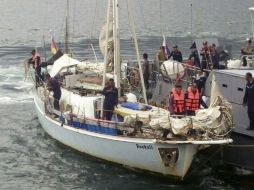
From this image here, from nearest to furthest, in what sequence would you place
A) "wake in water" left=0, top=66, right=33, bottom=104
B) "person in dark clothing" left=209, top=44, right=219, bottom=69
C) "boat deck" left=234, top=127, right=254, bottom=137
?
1. "boat deck" left=234, top=127, right=254, bottom=137
2. "person in dark clothing" left=209, top=44, right=219, bottom=69
3. "wake in water" left=0, top=66, right=33, bottom=104

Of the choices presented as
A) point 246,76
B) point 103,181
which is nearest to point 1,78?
point 103,181

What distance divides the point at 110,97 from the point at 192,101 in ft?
11.2

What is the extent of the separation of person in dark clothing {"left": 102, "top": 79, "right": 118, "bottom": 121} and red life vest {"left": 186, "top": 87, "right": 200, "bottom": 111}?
3050 mm

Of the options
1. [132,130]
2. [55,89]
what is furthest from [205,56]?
[55,89]

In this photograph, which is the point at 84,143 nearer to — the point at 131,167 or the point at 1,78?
the point at 131,167

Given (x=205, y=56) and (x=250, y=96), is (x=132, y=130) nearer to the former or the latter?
(x=250, y=96)

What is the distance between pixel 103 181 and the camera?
2175 centimetres

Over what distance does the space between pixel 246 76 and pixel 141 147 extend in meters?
4.79

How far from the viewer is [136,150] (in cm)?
2116

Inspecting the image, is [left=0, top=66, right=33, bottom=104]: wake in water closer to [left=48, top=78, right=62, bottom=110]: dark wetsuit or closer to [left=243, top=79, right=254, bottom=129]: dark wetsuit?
[left=48, top=78, right=62, bottom=110]: dark wetsuit

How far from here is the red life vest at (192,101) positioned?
21.2m

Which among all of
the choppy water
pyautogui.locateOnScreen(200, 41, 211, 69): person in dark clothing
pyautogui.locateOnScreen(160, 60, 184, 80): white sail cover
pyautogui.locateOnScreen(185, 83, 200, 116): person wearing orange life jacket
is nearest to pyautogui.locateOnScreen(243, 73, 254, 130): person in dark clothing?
pyautogui.locateOnScreen(185, 83, 200, 116): person wearing orange life jacket

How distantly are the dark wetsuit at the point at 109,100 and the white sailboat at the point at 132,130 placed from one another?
323mm

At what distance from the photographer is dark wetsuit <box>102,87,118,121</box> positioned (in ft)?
73.0
